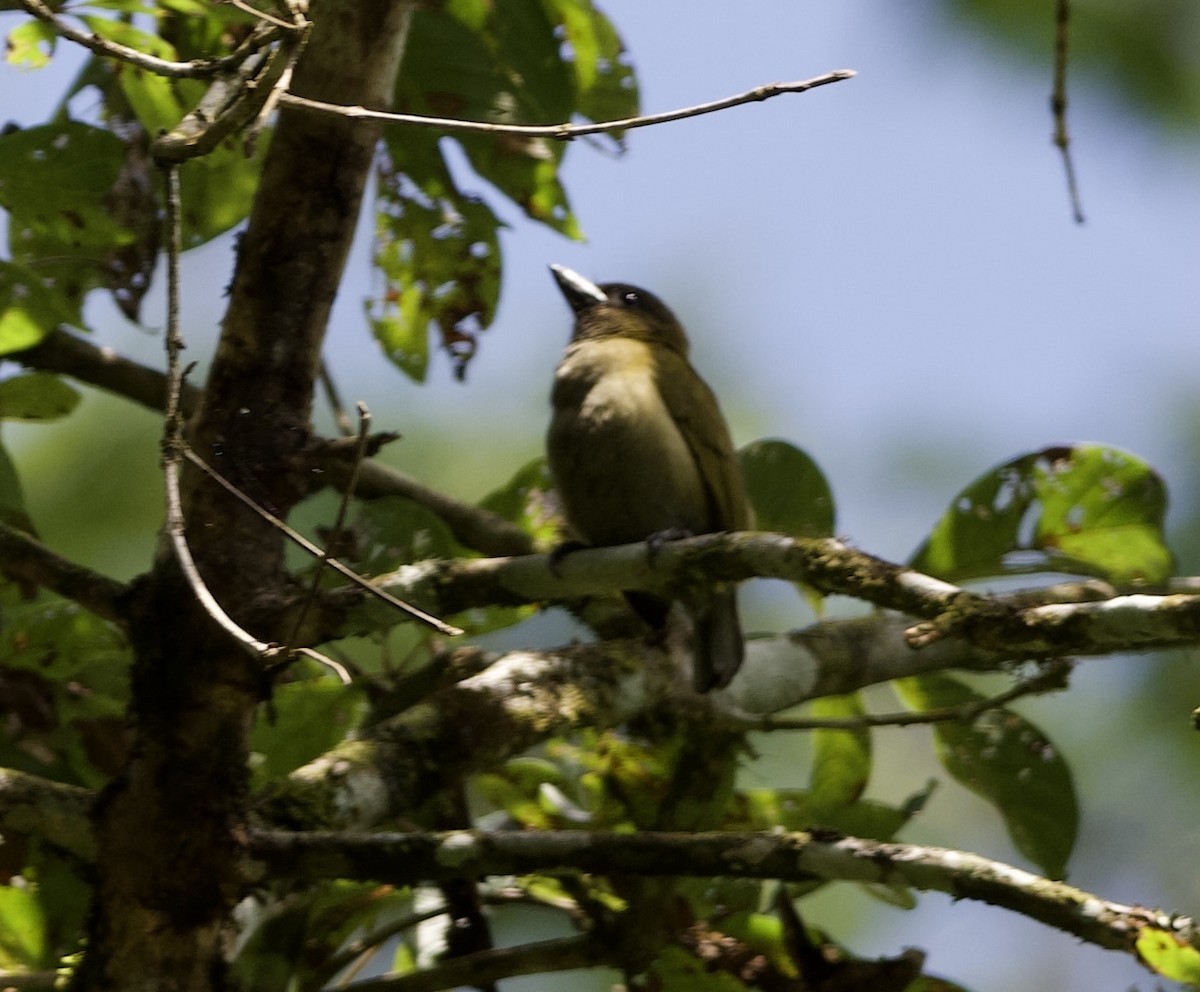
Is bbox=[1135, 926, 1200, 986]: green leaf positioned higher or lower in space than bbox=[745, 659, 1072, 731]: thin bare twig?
lower

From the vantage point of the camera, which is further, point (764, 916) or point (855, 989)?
point (764, 916)

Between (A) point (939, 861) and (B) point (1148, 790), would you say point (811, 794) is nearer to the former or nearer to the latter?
(A) point (939, 861)

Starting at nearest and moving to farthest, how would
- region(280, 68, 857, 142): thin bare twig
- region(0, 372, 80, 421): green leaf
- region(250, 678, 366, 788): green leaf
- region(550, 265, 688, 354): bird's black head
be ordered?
1. region(280, 68, 857, 142): thin bare twig
2. region(250, 678, 366, 788): green leaf
3. region(0, 372, 80, 421): green leaf
4. region(550, 265, 688, 354): bird's black head

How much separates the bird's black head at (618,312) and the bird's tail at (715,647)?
1.27 metres

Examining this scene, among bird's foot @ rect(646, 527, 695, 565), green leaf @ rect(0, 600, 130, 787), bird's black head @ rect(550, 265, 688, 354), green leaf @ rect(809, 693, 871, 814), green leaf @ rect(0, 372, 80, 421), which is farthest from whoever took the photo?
bird's black head @ rect(550, 265, 688, 354)

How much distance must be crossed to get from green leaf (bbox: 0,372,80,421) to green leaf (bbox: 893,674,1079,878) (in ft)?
7.07

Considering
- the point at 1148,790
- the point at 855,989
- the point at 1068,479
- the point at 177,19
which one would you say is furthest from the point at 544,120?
the point at 1148,790

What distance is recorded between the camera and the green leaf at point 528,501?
3.76 meters

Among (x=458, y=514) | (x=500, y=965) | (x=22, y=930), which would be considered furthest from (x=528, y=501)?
(x=22, y=930)

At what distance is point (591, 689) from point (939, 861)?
931 millimetres

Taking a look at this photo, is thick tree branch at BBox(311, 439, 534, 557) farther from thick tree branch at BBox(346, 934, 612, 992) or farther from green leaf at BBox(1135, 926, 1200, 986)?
green leaf at BBox(1135, 926, 1200, 986)

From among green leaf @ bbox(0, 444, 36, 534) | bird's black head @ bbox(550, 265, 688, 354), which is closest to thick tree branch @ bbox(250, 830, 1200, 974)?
green leaf @ bbox(0, 444, 36, 534)

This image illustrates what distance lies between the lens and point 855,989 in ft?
8.77

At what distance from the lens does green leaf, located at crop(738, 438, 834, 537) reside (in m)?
3.49
